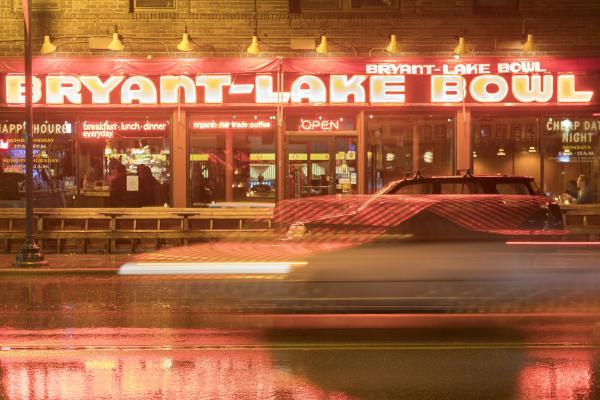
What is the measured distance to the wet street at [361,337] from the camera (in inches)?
266

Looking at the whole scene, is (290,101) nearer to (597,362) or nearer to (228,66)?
(228,66)

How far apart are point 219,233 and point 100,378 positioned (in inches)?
447

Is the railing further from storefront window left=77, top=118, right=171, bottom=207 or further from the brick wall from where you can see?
the brick wall

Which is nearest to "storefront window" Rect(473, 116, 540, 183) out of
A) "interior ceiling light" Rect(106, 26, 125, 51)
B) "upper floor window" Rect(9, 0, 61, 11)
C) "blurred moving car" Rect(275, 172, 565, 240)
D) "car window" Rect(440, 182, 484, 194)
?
"car window" Rect(440, 182, 484, 194)

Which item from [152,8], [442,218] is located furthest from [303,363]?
[152,8]

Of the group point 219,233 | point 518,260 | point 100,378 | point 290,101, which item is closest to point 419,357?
point 518,260

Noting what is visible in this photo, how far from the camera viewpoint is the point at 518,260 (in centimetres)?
762

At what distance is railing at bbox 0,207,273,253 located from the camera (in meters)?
18.4

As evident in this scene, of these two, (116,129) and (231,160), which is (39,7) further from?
(231,160)

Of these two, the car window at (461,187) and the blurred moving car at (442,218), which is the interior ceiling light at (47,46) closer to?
the car window at (461,187)

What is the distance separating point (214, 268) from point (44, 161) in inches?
538

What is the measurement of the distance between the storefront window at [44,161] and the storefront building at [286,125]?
0.08ft

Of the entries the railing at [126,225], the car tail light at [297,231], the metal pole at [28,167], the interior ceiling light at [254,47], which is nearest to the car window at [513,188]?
the car tail light at [297,231]

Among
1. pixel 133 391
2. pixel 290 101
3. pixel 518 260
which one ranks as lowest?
pixel 133 391
